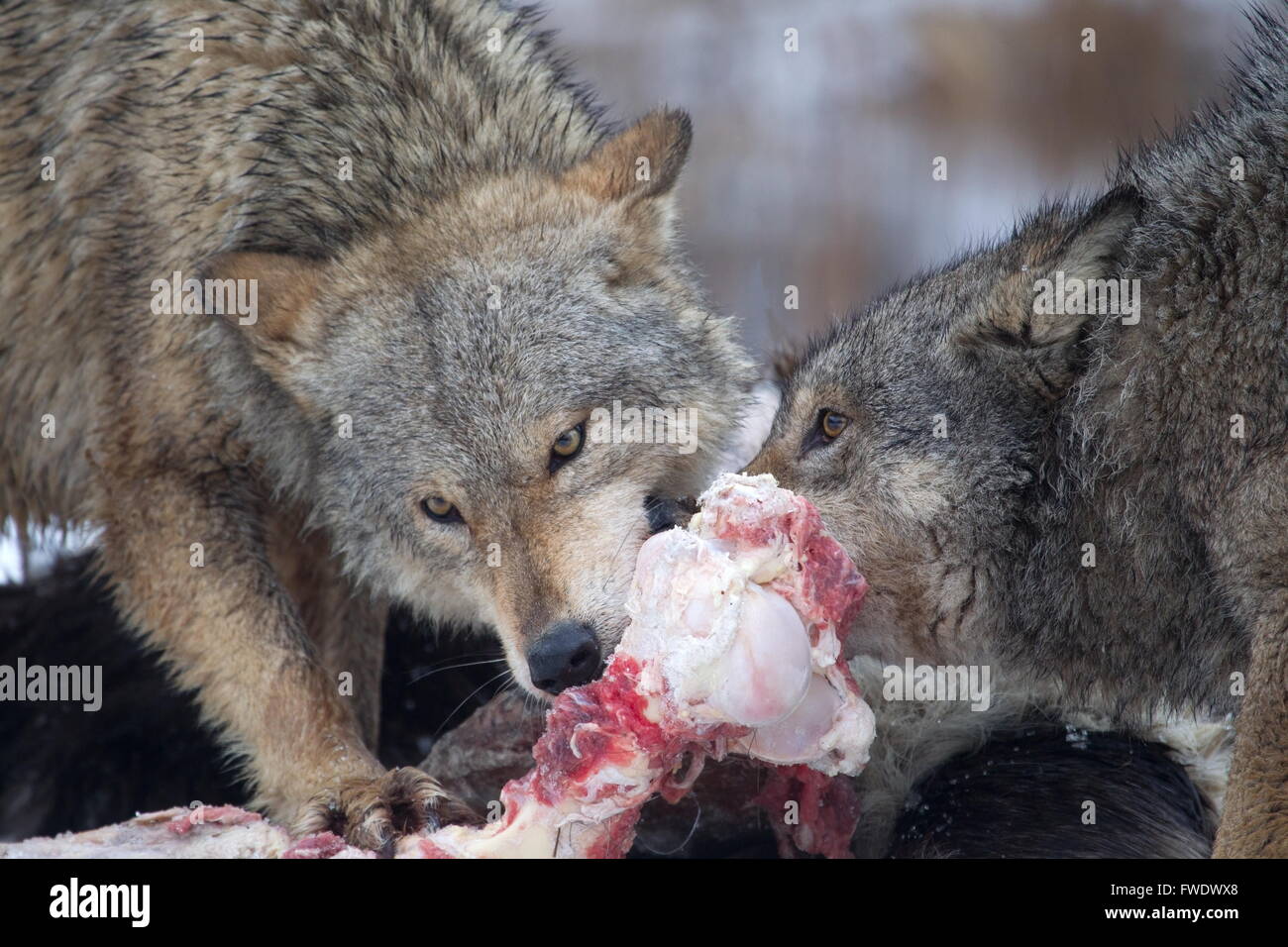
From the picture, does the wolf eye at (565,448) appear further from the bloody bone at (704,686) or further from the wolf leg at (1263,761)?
the wolf leg at (1263,761)

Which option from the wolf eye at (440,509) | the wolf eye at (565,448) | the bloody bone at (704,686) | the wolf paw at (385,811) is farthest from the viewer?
the wolf eye at (440,509)

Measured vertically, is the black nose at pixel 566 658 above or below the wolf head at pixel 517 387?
below

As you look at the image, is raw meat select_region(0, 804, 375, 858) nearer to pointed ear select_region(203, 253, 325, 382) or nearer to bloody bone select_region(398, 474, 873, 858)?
bloody bone select_region(398, 474, 873, 858)

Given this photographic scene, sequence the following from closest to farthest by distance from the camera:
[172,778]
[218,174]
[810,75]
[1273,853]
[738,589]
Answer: [1273,853] → [738,589] → [218,174] → [172,778] → [810,75]

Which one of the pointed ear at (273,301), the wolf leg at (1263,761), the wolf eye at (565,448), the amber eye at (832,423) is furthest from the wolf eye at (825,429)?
the pointed ear at (273,301)

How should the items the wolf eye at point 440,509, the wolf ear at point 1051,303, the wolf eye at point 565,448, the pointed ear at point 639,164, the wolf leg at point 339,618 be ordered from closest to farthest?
1. the wolf ear at point 1051,303
2. the wolf eye at point 565,448
3. the wolf eye at point 440,509
4. the pointed ear at point 639,164
5. the wolf leg at point 339,618

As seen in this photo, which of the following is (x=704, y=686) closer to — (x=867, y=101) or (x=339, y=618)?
(x=339, y=618)

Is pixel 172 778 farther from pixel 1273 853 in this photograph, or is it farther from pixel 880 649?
pixel 1273 853

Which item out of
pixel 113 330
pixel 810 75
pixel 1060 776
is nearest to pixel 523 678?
pixel 1060 776
